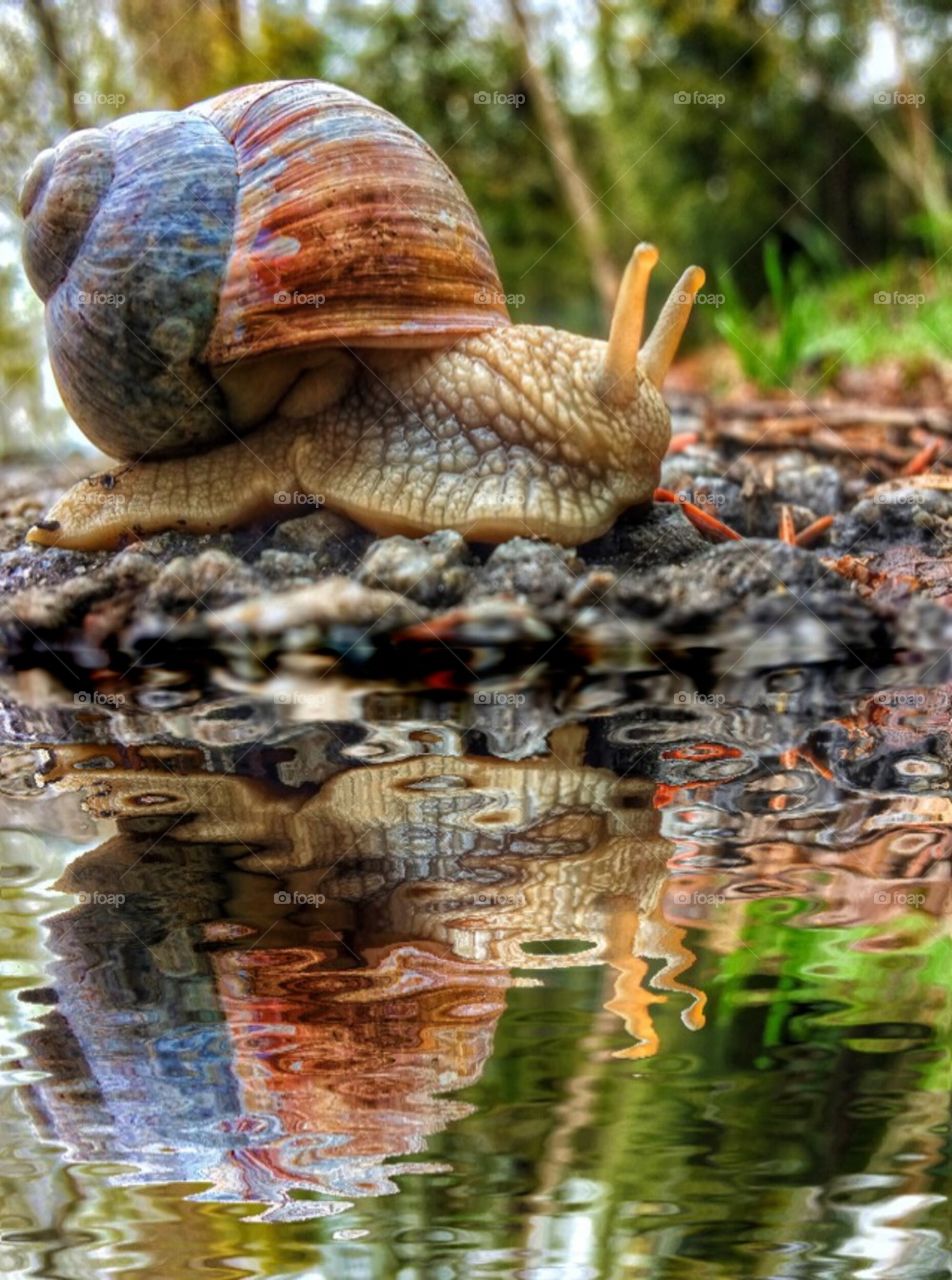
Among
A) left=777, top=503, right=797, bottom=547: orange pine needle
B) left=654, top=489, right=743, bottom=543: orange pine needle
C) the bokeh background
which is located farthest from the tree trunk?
left=654, top=489, right=743, bottom=543: orange pine needle

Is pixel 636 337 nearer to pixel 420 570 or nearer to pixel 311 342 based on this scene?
pixel 311 342

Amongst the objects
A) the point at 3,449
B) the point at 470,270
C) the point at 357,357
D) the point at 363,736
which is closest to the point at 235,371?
the point at 357,357

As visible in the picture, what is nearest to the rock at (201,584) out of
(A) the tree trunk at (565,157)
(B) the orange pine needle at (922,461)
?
(B) the orange pine needle at (922,461)

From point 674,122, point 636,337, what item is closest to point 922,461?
point 636,337

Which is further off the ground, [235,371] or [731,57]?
[731,57]

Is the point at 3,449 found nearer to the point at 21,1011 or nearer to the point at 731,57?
the point at 21,1011
